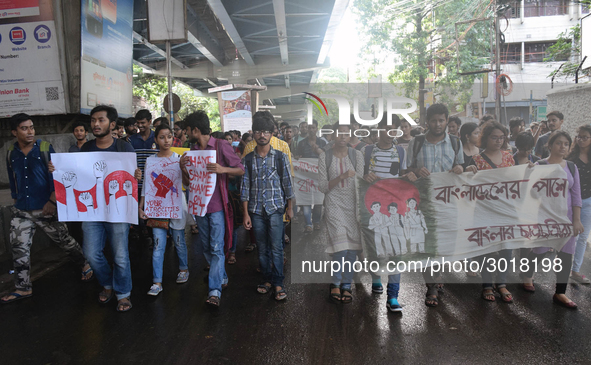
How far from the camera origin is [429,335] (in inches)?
149

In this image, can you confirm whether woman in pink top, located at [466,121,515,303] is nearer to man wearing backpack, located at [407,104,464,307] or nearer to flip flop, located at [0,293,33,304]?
man wearing backpack, located at [407,104,464,307]

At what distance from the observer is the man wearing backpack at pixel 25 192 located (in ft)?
15.5

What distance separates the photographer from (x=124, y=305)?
4473 mm

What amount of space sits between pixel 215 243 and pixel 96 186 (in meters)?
1.39

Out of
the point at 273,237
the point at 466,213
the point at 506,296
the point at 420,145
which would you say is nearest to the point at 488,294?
the point at 506,296

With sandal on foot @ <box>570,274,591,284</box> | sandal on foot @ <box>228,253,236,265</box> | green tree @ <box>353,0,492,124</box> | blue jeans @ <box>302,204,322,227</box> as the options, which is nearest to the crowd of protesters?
sandal on foot @ <box>570,274,591,284</box>

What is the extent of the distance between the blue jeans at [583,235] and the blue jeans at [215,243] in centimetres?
405

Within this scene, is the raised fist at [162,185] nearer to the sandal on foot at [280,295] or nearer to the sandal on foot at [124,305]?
the sandal on foot at [124,305]

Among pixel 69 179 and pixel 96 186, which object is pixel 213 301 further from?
pixel 69 179

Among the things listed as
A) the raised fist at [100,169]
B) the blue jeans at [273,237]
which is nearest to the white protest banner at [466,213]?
the blue jeans at [273,237]

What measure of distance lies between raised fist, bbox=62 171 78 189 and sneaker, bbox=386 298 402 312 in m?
3.50

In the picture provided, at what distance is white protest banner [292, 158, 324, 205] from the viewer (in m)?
7.27

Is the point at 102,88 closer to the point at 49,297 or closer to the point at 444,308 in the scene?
the point at 49,297

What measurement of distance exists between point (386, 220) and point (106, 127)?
3056mm
